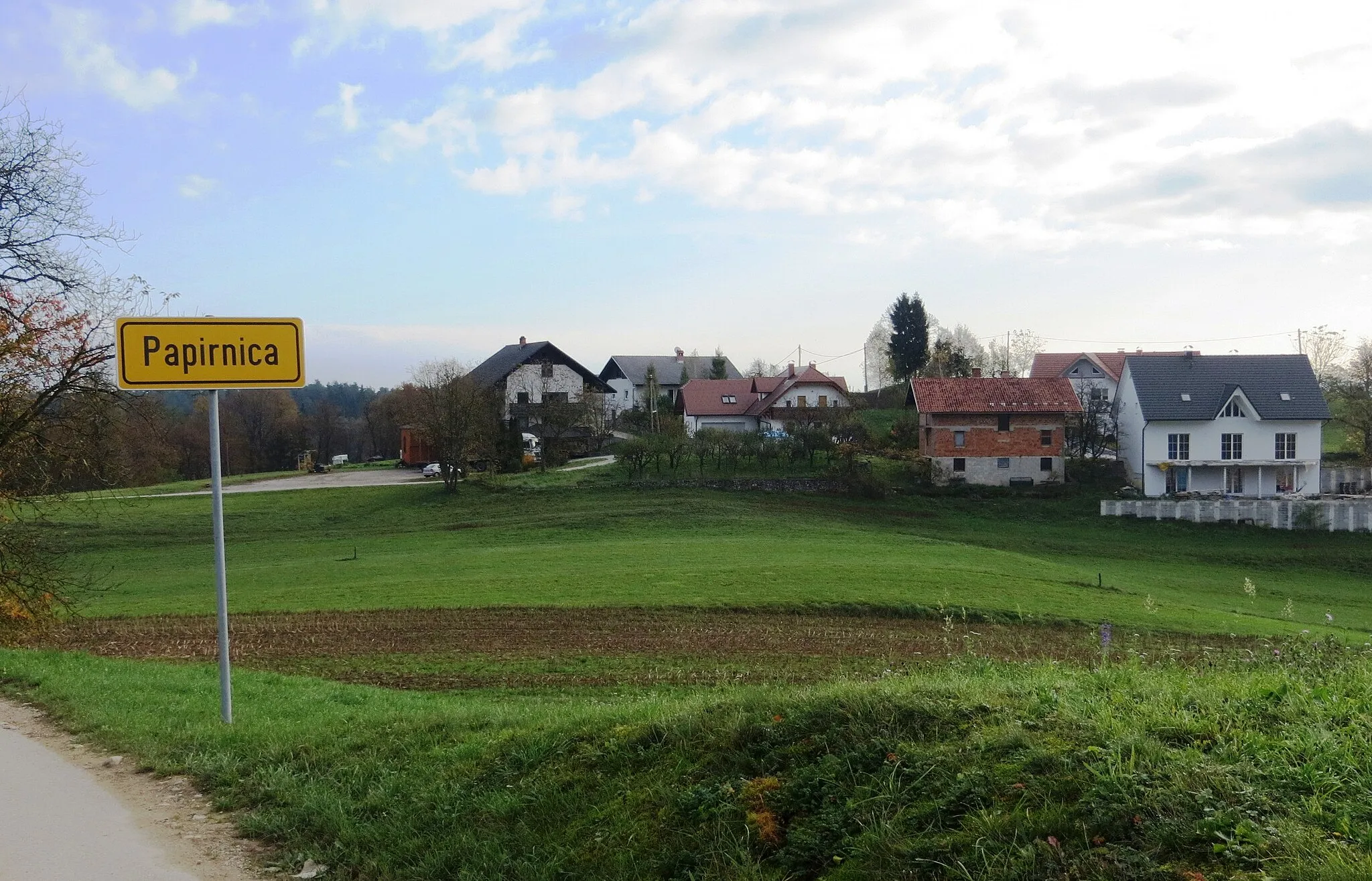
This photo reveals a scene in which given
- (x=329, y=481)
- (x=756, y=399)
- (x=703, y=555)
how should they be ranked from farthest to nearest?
1. (x=756, y=399)
2. (x=329, y=481)
3. (x=703, y=555)

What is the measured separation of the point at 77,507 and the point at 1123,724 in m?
21.0

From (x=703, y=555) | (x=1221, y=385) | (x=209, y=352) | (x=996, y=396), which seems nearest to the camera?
(x=209, y=352)

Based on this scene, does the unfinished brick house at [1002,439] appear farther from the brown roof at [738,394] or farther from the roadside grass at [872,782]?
the roadside grass at [872,782]

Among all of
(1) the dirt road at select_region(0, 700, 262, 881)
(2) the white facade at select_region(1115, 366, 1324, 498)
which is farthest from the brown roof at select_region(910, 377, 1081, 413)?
(1) the dirt road at select_region(0, 700, 262, 881)

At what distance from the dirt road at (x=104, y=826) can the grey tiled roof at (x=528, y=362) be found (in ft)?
221

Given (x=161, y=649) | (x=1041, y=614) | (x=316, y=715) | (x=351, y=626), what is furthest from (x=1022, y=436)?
(x=316, y=715)

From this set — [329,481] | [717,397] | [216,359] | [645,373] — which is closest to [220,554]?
[216,359]

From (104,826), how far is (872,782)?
5491 mm

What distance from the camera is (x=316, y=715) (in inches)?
399

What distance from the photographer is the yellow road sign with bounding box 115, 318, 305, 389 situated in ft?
28.3

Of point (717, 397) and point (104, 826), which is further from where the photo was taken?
point (717, 397)

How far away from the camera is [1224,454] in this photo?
55.7 meters

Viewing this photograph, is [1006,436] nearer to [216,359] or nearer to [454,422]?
[454,422]

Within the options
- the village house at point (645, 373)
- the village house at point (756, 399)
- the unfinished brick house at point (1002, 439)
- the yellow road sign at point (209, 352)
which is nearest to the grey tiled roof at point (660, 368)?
the village house at point (645, 373)
